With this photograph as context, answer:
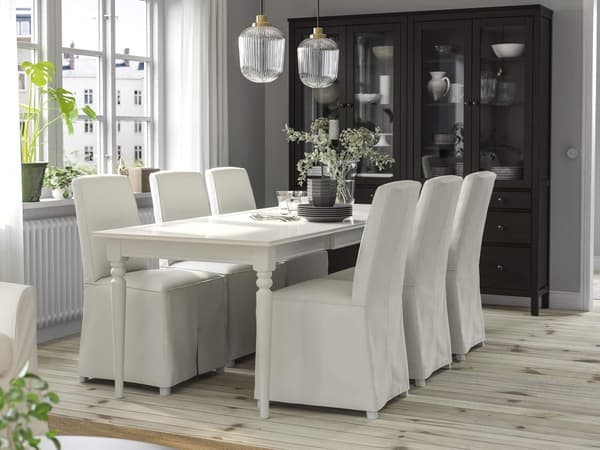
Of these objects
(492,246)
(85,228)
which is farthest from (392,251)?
(492,246)

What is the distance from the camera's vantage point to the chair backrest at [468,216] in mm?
4723

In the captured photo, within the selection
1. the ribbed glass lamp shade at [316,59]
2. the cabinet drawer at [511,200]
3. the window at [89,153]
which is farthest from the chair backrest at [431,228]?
the window at [89,153]

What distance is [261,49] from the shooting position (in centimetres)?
438

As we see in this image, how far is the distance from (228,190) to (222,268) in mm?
810

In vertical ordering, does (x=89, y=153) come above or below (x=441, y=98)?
below

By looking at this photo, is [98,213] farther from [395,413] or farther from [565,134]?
[565,134]

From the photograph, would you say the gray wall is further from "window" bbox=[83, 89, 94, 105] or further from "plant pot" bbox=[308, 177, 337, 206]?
"window" bbox=[83, 89, 94, 105]

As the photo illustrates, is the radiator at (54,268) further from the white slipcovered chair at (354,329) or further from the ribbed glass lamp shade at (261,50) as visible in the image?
the white slipcovered chair at (354,329)

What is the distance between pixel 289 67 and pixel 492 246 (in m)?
1.93

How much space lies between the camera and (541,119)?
588 centimetres

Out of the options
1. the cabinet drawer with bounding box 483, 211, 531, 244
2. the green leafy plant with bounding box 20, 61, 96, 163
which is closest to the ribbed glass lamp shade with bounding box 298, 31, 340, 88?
the green leafy plant with bounding box 20, 61, 96, 163

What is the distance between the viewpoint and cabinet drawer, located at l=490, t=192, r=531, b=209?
5926 millimetres

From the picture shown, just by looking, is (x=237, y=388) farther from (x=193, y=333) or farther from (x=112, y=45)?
(x=112, y=45)

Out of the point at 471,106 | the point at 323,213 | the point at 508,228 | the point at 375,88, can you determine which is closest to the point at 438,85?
the point at 471,106
